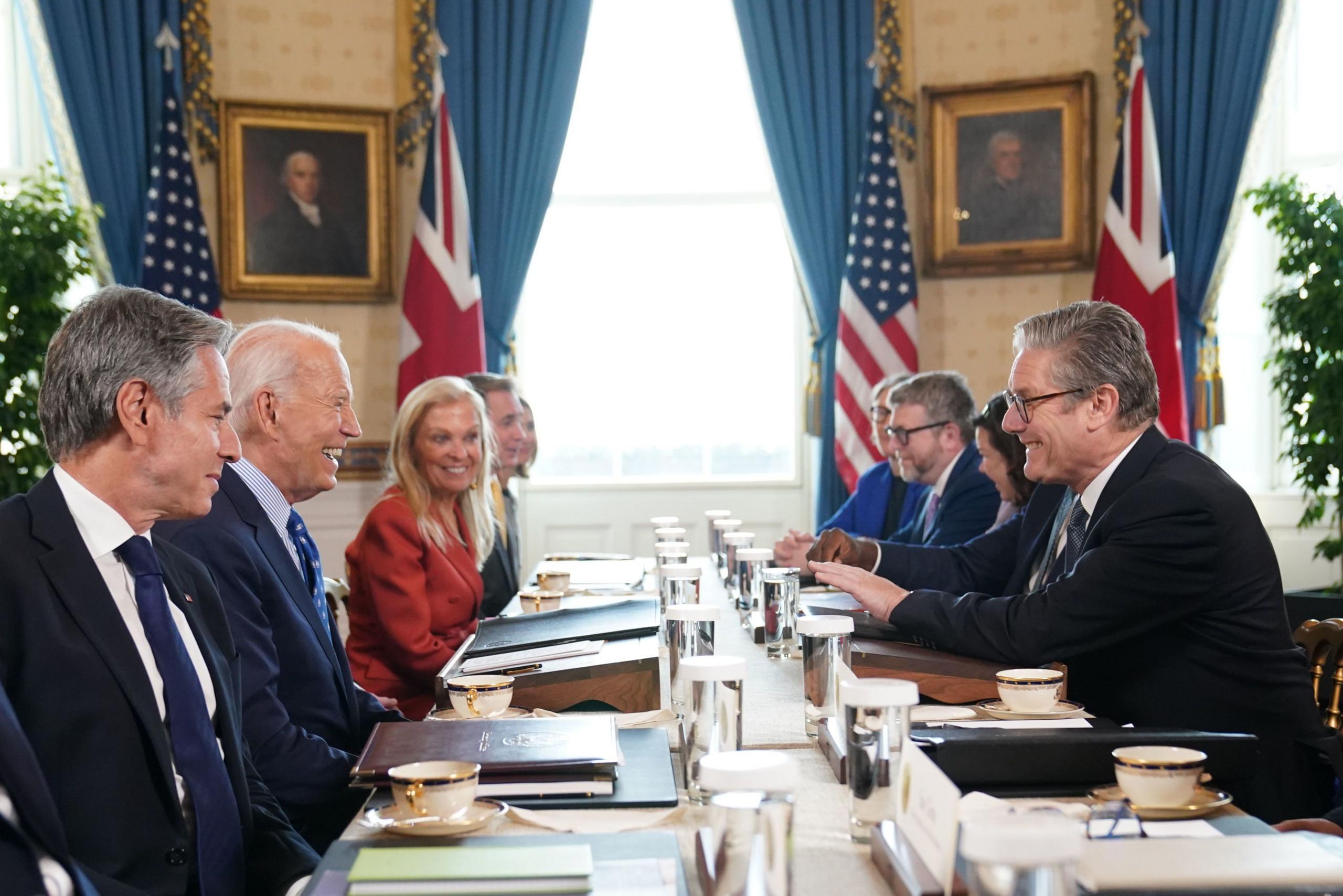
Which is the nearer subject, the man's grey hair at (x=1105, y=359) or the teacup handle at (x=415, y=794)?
the teacup handle at (x=415, y=794)

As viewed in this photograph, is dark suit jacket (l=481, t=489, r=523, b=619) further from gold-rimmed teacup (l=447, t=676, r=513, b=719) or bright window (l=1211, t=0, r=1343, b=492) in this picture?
Answer: bright window (l=1211, t=0, r=1343, b=492)

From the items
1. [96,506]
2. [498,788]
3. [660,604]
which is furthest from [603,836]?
[660,604]

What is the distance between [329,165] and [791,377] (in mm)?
2968

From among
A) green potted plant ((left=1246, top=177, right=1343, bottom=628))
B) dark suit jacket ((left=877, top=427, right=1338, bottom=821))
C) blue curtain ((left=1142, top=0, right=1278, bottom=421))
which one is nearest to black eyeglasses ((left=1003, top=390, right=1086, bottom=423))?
dark suit jacket ((left=877, top=427, right=1338, bottom=821))

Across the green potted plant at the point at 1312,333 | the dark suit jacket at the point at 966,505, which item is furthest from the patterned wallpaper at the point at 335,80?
the green potted plant at the point at 1312,333

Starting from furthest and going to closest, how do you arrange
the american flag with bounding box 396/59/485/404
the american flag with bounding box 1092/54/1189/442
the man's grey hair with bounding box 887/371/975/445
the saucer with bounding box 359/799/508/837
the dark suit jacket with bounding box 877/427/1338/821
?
the american flag with bounding box 396/59/485/404 < the american flag with bounding box 1092/54/1189/442 < the man's grey hair with bounding box 887/371/975/445 < the dark suit jacket with bounding box 877/427/1338/821 < the saucer with bounding box 359/799/508/837

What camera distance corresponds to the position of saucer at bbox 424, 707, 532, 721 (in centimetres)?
216

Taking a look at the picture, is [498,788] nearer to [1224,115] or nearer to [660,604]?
[660,604]

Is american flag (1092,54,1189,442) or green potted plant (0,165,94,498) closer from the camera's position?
green potted plant (0,165,94,498)

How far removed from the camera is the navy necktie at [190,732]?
5.92ft

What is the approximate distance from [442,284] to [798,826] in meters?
5.81

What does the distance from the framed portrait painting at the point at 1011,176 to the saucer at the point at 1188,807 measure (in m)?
5.98

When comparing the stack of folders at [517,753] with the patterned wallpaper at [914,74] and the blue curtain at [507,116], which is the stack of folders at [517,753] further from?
the patterned wallpaper at [914,74]

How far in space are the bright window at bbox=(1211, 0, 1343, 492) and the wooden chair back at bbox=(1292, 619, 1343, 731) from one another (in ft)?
14.7
